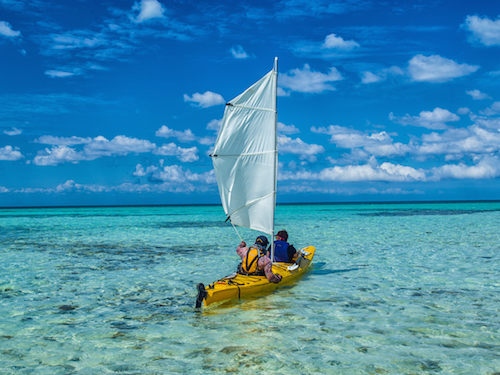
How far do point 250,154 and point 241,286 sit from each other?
13.8 feet

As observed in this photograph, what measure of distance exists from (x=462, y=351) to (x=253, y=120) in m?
8.45

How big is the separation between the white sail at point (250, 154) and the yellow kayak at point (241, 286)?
1.76 metres

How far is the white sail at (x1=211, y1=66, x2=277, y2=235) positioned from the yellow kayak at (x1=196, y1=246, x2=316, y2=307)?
1.76 m

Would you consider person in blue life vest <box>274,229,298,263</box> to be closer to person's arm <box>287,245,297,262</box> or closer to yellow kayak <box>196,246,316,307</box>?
person's arm <box>287,245,297,262</box>

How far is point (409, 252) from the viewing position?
22.7 meters

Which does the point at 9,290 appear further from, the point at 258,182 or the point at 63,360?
the point at 258,182

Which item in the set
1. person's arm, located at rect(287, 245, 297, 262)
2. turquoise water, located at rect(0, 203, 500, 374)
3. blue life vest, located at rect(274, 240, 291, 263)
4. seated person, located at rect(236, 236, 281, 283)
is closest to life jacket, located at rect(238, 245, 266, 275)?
seated person, located at rect(236, 236, 281, 283)

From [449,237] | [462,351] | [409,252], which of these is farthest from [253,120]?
[449,237]

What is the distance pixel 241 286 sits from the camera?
12.1m

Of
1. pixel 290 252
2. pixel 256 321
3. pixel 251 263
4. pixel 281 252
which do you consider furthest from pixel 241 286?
pixel 290 252

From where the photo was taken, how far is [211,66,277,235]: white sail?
13195 millimetres

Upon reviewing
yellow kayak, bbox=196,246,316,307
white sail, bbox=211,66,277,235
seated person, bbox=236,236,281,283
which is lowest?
yellow kayak, bbox=196,246,316,307

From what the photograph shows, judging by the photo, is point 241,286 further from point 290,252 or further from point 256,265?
point 290,252

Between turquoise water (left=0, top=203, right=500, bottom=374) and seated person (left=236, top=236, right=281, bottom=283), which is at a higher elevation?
seated person (left=236, top=236, right=281, bottom=283)
